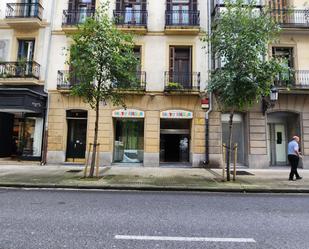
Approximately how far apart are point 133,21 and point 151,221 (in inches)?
531

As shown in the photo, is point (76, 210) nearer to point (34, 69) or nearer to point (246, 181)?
point (246, 181)

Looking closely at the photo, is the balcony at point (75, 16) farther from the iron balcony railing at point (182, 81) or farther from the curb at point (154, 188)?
the curb at point (154, 188)

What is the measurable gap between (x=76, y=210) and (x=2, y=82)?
1243cm

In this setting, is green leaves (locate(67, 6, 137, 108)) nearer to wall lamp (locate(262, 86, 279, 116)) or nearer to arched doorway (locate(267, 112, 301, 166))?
wall lamp (locate(262, 86, 279, 116))

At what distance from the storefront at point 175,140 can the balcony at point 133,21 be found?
565 centimetres

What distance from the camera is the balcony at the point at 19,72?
1484 centimetres

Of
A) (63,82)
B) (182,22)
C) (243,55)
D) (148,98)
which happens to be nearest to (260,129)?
(243,55)

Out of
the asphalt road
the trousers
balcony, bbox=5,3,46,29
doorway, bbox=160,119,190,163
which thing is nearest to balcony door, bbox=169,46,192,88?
doorway, bbox=160,119,190,163

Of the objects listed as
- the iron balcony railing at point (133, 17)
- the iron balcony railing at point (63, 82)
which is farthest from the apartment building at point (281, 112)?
the iron balcony railing at point (63, 82)

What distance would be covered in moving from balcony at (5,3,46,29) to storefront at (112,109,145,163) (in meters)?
7.65

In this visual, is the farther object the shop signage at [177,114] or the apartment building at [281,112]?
the shop signage at [177,114]

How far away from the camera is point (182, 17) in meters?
15.5

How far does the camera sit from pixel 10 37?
15.8 metres

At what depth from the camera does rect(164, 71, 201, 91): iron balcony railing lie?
14578 millimetres
